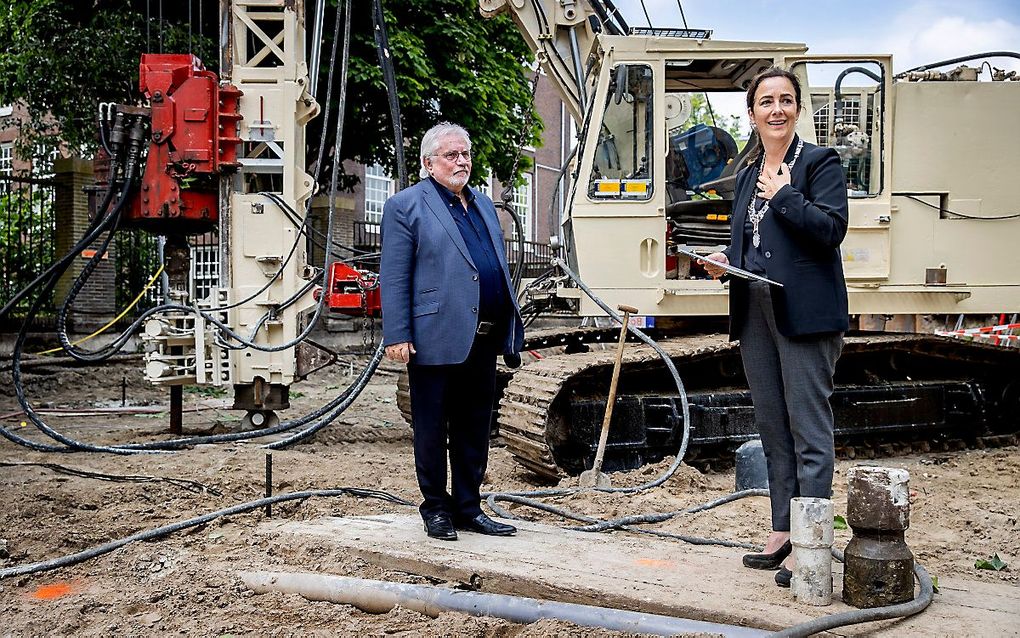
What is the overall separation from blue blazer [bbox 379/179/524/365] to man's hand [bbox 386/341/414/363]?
20mm

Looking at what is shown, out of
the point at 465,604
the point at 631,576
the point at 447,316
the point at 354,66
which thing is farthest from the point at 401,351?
the point at 354,66

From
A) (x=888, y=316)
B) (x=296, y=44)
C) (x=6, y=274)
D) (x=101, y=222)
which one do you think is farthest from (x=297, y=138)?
(x=6, y=274)

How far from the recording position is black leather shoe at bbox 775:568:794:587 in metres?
3.58

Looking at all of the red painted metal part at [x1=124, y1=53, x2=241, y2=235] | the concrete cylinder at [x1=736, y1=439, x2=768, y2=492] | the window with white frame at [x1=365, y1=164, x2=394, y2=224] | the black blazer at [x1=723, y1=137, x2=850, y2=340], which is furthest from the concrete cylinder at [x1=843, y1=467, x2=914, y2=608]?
the window with white frame at [x1=365, y1=164, x2=394, y2=224]

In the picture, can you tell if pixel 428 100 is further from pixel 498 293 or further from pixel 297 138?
pixel 498 293

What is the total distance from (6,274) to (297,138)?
7.49 metres

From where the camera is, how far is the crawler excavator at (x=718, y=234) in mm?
7363

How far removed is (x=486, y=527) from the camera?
4.59 m

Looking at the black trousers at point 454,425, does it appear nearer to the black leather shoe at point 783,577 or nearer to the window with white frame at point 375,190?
the black leather shoe at point 783,577

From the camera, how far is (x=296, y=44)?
8422mm

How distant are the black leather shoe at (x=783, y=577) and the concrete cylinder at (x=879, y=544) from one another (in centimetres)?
21

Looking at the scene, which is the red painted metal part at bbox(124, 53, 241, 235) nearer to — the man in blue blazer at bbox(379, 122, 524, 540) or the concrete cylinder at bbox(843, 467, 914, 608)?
the man in blue blazer at bbox(379, 122, 524, 540)

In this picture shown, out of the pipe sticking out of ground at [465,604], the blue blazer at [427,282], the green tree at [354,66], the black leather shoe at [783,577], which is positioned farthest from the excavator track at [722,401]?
the green tree at [354,66]

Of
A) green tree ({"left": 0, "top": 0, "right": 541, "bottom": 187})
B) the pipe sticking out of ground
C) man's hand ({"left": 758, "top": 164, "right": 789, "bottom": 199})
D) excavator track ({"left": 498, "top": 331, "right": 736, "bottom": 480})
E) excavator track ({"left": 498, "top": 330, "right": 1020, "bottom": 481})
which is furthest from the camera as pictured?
green tree ({"left": 0, "top": 0, "right": 541, "bottom": 187})
